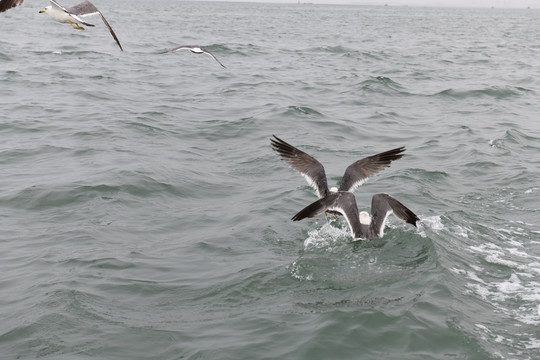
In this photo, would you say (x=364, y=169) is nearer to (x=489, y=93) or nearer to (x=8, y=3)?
(x=8, y=3)

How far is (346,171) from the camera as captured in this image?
10.5m

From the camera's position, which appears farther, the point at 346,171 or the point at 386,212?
the point at 346,171

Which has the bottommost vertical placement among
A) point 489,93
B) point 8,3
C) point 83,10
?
point 489,93

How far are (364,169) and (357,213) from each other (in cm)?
117

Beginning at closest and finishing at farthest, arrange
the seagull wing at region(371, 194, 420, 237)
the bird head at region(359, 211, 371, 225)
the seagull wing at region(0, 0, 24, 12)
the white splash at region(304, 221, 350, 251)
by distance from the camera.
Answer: the bird head at region(359, 211, 371, 225), the seagull wing at region(371, 194, 420, 237), the seagull wing at region(0, 0, 24, 12), the white splash at region(304, 221, 350, 251)

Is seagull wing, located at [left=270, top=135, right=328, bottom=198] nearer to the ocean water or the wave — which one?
the ocean water

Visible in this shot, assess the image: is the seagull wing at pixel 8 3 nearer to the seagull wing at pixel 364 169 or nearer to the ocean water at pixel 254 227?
the ocean water at pixel 254 227

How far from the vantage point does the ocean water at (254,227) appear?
759cm

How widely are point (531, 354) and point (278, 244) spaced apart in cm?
426

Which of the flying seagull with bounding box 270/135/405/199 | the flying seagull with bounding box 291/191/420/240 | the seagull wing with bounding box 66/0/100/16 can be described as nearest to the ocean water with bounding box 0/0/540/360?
the flying seagull with bounding box 291/191/420/240

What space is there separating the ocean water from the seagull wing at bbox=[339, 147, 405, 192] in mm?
824

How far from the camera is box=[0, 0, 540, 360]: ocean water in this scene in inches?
299

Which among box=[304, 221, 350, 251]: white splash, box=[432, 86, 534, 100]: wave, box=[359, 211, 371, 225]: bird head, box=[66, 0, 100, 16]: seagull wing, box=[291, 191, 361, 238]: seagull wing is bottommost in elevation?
box=[432, 86, 534, 100]: wave

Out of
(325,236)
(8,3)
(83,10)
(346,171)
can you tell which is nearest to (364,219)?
(325,236)
